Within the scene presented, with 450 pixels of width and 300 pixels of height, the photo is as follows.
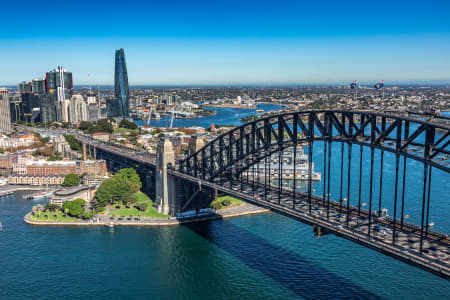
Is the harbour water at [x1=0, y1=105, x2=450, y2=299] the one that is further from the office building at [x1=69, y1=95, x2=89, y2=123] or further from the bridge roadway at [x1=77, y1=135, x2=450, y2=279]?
the office building at [x1=69, y1=95, x2=89, y2=123]

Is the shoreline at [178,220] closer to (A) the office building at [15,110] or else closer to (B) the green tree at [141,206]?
(B) the green tree at [141,206]

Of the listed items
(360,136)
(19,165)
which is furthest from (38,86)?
(360,136)

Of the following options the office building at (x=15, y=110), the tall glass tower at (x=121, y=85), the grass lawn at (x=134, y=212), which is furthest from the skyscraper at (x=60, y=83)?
the grass lawn at (x=134, y=212)

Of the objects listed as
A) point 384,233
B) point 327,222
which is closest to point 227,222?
point 327,222

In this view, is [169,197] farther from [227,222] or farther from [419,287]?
[419,287]

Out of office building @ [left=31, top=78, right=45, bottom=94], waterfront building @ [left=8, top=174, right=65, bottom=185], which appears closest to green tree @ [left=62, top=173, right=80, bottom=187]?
waterfront building @ [left=8, top=174, right=65, bottom=185]

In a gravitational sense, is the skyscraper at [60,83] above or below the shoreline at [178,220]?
above
